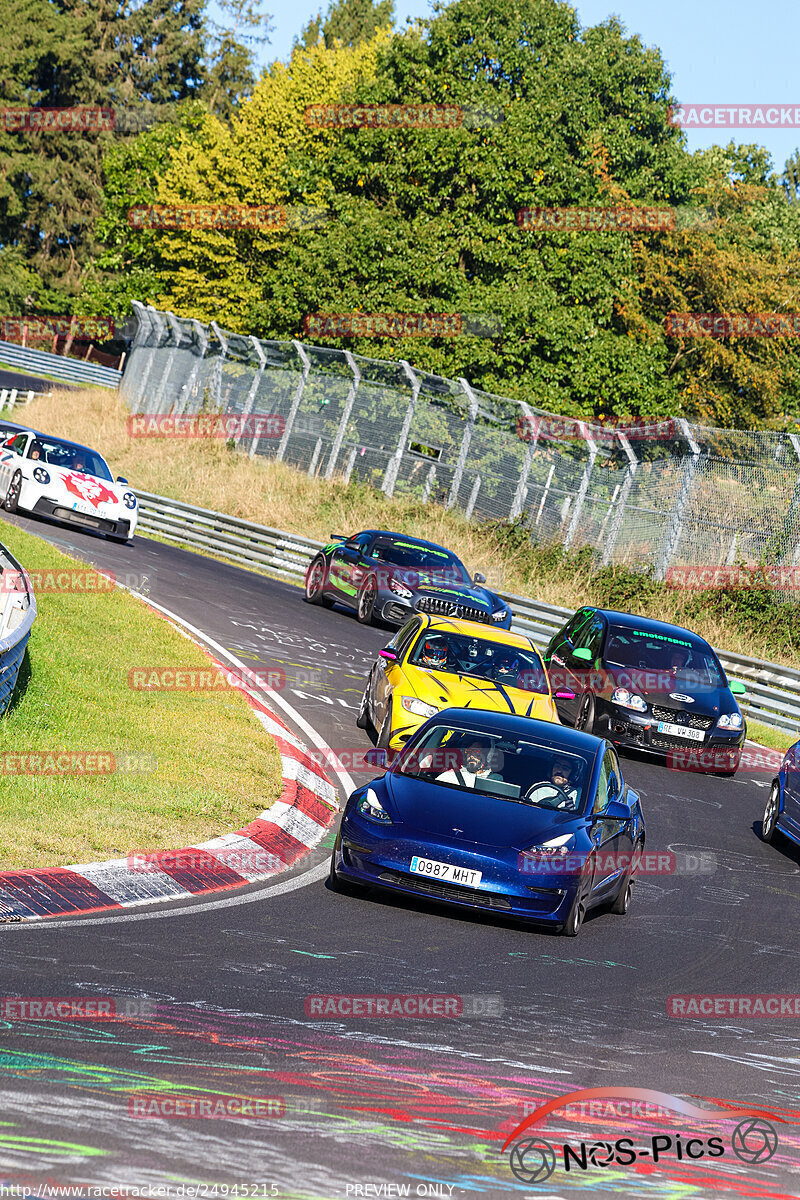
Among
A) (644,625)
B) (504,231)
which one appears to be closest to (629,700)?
(644,625)

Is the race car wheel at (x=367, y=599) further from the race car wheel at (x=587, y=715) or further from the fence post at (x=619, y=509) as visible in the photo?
the race car wheel at (x=587, y=715)

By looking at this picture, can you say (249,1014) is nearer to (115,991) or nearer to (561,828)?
(115,991)

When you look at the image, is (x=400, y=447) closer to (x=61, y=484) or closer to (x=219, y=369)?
(x=219, y=369)

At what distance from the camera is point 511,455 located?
1233 inches

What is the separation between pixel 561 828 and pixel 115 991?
3814mm

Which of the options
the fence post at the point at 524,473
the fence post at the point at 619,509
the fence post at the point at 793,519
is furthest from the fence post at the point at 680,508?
the fence post at the point at 524,473

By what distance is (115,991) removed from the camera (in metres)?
6.40

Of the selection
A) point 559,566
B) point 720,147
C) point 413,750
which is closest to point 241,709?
point 413,750

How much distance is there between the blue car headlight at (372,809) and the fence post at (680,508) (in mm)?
18314

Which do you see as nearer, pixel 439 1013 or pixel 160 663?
pixel 439 1013

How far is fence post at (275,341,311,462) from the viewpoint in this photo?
1390 inches

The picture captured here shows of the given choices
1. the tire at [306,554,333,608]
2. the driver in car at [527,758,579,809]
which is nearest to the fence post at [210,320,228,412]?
the tire at [306,554,333,608]

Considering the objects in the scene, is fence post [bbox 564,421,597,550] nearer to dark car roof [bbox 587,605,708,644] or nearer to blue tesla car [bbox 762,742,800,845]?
dark car roof [bbox 587,605,708,644]

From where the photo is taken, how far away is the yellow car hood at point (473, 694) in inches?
555
